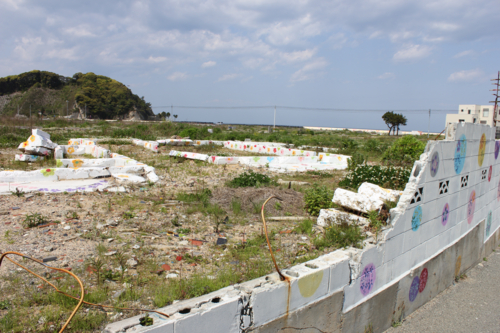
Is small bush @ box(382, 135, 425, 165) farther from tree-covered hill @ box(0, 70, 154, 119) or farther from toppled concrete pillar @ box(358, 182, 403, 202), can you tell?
tree-covered hill @ box(0, 70, 154, 119)

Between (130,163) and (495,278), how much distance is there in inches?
366

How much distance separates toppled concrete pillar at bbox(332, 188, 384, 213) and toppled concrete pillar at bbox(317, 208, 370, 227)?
0.13m

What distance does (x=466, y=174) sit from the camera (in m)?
5.39

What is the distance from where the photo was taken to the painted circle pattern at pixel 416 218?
13.6 ft

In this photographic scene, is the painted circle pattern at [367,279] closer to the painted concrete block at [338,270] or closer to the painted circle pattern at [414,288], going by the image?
the painted concrete block at [338,270]

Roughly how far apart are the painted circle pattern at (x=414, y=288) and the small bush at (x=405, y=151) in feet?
25.7

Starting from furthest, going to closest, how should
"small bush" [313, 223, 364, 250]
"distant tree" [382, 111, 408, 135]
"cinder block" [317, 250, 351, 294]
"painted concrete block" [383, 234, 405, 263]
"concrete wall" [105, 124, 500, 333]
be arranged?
"distant tree" [382, 111, 408, 135]
"painted concrete block" [383, 234, 405, 263]
"small bush" [313, 223, 364, 250]
"cinder block" [317, 250, 351, 294]
"concrete wall" [105, 124, 500, 333]

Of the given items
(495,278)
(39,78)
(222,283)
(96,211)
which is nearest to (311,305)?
(222,283)

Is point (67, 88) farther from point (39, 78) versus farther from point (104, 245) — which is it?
point (104, 245)

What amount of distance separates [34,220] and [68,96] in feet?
256

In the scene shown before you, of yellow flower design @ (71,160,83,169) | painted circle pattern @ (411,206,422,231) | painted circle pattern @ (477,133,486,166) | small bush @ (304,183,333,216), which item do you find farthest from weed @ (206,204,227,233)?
yellow flower design @ (71,160,83,169)

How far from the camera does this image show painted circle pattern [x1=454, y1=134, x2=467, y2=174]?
491cm

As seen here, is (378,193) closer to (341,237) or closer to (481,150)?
(341,237)

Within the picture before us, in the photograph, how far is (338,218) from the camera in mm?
4578
